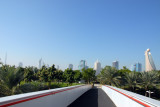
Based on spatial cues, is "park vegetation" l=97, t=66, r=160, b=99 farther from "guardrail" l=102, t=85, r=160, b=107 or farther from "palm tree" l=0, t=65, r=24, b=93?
"guardrail" l=102, t=85, r=160, b=107

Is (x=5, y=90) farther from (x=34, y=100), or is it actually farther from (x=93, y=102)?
(x=34, y=100)

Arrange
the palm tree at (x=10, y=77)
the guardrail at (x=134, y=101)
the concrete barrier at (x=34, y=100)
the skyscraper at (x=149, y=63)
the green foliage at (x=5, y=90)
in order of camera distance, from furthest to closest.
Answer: the skyscraper at (x=149, y=63) < the palm tree at (x=10, y=77) < the green foliage at (x=5, y=90) < the guardrail at (x=134, y=101) < the concrete barrier at (x=34, y=100)

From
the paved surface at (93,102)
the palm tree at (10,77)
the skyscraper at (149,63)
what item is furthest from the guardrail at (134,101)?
the skyscraper at (149,63)

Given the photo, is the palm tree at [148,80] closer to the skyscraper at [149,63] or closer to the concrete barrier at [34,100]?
the concrete barrier at [34,100]

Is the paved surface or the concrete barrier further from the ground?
the concrete barrier

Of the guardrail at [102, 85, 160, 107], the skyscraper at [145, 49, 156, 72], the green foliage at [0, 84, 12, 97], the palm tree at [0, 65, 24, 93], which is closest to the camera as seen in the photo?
the guardrail at [102, 85, 160, 107]

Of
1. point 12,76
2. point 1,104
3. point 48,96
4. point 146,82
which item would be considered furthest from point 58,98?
point 146,82

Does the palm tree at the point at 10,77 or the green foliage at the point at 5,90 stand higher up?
the palm tree at the point at 10,77

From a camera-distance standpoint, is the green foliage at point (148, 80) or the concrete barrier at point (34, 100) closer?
the concrete barrier at point (34, 100)

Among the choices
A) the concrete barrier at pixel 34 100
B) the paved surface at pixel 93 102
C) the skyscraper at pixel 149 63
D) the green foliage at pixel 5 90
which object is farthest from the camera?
the skyscraper at pixel 149 63

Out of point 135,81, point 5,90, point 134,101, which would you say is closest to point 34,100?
point 134,101

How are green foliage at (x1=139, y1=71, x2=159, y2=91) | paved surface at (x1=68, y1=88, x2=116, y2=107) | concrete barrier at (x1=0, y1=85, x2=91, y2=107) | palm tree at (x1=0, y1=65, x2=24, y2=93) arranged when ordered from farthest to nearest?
green foliage at (x1=139, y1=71, x2=159, y2=91)
palm tree at (x1=0, y1=65, x2=24, y2=93)
paved surface at (x1=68, y1=88, x2=116, y2=107)
concrete barrier at (x1=0, y1=85, x2=91, y2=107)

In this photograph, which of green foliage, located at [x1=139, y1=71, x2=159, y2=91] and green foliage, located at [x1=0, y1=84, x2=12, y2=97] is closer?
green foliage, located at [x1=0, y1=84, x2=12, y2=97]

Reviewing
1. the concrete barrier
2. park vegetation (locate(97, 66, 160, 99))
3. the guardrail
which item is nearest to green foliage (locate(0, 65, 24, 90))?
the concrete barrier
